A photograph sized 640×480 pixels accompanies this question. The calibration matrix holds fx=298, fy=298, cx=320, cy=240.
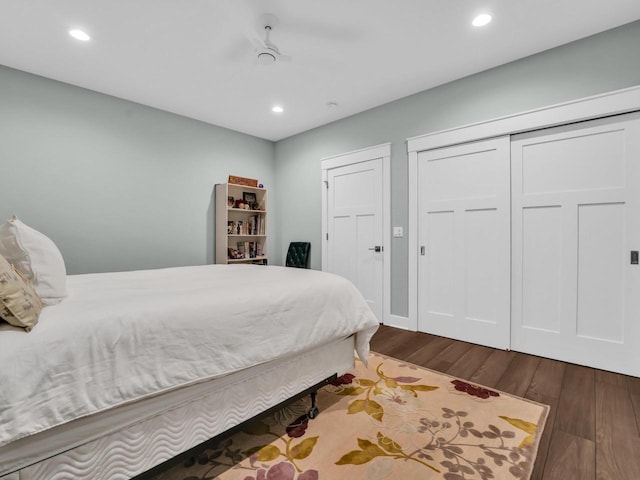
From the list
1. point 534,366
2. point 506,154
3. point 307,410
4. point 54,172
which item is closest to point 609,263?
point 534,366

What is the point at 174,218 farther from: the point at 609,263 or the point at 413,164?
the point at 609,263

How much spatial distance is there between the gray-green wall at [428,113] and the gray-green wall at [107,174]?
1.11m

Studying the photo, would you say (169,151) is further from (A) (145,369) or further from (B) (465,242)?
(B) (465,242)

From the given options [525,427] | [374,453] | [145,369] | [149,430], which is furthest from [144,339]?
[525,427]

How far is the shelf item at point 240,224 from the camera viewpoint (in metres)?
Result: 4.10

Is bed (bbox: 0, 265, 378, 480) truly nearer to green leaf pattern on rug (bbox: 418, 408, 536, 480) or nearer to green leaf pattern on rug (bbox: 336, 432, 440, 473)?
green leaf pattern on rug (bbox: 336, 432, 440, 473)

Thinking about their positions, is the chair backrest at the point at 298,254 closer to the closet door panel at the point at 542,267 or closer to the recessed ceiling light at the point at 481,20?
the closet door panel at the point at 542,267

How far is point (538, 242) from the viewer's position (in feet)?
8.55

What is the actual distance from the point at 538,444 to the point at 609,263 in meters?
1.62

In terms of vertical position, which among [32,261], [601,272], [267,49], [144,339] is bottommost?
[144,339]

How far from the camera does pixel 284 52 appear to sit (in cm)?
260

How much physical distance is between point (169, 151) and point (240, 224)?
4.29 feet

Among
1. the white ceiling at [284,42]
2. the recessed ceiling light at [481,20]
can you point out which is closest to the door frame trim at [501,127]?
the white ceiling at [284,42]

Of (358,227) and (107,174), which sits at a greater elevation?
(107,174)
